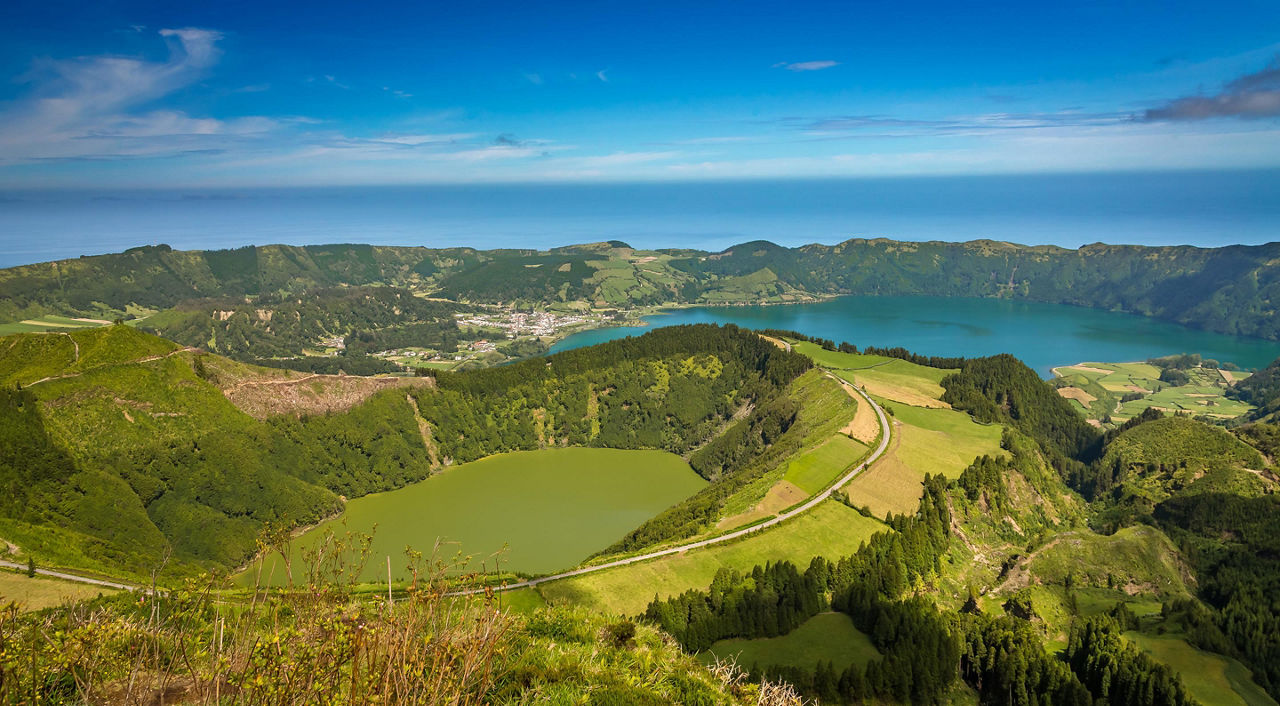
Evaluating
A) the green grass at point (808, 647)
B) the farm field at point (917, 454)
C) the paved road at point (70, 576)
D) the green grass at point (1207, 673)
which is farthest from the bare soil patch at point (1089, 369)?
the paved road at point (70, 576)

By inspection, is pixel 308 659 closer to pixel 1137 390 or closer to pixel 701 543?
pixel 701 543

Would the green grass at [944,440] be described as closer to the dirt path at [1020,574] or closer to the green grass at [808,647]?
the dirt path at [1020,574]

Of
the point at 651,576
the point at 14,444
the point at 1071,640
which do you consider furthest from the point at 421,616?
the point at 14,444

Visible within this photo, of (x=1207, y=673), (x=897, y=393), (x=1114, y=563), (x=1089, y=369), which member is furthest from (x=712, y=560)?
(x=1089, y=369)

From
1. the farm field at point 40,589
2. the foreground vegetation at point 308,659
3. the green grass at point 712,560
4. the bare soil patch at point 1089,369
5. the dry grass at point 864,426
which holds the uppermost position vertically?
the foreground vegetation at point 308,659

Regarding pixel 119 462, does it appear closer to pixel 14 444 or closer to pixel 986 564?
pixel 14 444

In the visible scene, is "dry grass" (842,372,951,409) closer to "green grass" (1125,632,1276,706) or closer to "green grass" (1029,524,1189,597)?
"green grass" (1029,524,1189,597)
